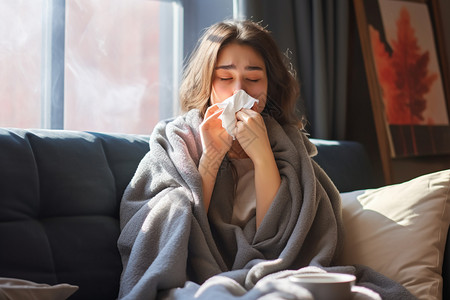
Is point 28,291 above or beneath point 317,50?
beneath

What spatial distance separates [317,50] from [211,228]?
1.40 metres

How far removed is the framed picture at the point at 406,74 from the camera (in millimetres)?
2900

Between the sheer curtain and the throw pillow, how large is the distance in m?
1.75

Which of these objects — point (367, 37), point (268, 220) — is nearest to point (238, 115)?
point (268, 220)

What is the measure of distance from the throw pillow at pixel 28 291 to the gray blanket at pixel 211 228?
7.2 inches

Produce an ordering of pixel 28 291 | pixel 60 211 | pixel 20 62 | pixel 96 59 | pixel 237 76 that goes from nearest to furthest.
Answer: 1. pixel 28 291
2. pixel 60 211
3. pixel 237 76
4. pixel 20 62
5. pixel 96 59

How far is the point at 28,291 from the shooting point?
108 centimetres

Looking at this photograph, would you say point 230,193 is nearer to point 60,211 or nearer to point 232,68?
point 232,68

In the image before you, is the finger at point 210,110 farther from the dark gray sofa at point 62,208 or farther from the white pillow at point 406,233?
the white pillow at point 406,233

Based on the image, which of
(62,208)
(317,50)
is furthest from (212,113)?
(317,50)

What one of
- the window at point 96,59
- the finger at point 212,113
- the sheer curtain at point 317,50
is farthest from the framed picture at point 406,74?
the finger at point 212,113

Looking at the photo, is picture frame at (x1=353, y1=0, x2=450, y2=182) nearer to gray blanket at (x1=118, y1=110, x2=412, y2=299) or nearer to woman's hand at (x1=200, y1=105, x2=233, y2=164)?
gray blanket at (x1=118, y1=110, x2=412, y2=299)

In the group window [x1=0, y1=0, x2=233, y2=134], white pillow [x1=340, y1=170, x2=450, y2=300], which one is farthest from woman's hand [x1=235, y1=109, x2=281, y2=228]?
window [x1=0, y1=0, x2=233, y2=134]

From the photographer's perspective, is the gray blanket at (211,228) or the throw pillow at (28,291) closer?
the throw pillow at (28,291)
